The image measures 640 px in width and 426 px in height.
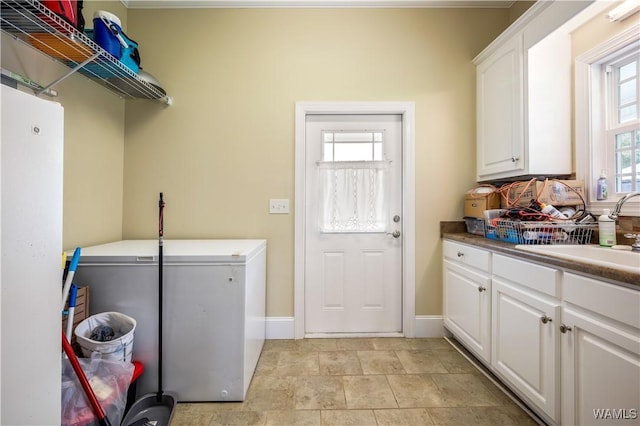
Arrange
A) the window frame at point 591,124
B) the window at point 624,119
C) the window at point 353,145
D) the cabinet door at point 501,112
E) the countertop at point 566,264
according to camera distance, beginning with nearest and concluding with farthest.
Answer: the countertop at point 566,264 → the window at point 624,119 → the window frame at point 591,124 → the cabinet door at point 501,112 → the window at point 353,145

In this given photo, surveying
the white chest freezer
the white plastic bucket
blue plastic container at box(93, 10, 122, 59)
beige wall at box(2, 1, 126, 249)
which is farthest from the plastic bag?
blue plastic container at box(93, 10, 122, 59)

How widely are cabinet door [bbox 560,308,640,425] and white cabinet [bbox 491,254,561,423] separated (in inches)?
2.1

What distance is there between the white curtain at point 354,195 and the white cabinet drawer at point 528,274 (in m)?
0.95

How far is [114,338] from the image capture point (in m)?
1.43

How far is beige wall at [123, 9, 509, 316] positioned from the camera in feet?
7.52

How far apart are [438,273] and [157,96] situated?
272 cm

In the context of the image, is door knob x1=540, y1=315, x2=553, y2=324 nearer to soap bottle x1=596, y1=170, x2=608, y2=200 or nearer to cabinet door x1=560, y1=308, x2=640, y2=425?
cabinet door x1=560, y1=308, x2=640, y2=425

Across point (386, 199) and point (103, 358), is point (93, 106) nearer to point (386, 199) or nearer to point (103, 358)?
point (103, 358)

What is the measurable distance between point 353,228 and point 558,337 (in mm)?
1464

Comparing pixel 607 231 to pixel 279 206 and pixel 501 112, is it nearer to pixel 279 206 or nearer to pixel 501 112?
pixel 501 112

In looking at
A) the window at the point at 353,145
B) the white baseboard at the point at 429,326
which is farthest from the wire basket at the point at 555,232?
the window at the point at 353,145

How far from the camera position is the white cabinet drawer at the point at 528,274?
49.4 inches

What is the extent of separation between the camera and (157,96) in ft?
7.00

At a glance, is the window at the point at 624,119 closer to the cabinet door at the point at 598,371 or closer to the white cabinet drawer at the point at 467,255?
the white cabinet drawer at the point at 467,255
